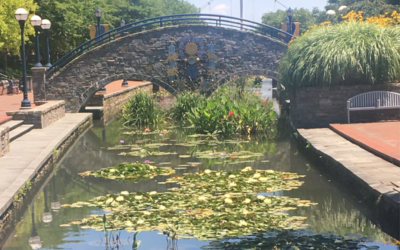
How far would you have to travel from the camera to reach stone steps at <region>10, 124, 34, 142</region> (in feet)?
47.9

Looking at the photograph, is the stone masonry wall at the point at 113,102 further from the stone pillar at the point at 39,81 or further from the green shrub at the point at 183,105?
the green shrub at the point at 183,105

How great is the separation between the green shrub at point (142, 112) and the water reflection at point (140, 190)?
440cm

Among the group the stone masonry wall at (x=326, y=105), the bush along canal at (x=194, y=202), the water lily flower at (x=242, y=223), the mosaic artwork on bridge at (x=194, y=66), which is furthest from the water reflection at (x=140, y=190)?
the mosaic artwork on bridge at (x=194, y=66)

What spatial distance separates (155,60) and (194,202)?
587 inches

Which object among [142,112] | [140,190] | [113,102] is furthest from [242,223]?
[113,102]

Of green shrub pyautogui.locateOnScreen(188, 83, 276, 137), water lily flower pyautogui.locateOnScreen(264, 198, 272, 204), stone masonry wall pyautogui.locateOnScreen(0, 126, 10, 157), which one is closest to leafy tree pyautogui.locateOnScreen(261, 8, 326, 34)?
green shrub pyautogui.locateOnScreen(188, 83, 276, 137)

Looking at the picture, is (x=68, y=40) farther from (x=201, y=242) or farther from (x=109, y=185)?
(x=201, y=242)

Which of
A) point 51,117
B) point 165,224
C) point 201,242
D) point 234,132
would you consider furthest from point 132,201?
point 51,117

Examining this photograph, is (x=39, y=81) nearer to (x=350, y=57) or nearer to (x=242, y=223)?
(x=350, y=57)

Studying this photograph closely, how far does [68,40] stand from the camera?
135 feet

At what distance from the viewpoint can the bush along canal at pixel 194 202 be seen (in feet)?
23.4

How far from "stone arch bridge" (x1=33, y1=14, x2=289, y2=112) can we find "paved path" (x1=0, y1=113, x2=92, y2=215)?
4.52 metres

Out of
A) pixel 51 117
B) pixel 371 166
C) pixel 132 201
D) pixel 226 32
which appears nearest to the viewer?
pixel 132 201

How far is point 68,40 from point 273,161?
3136cm
